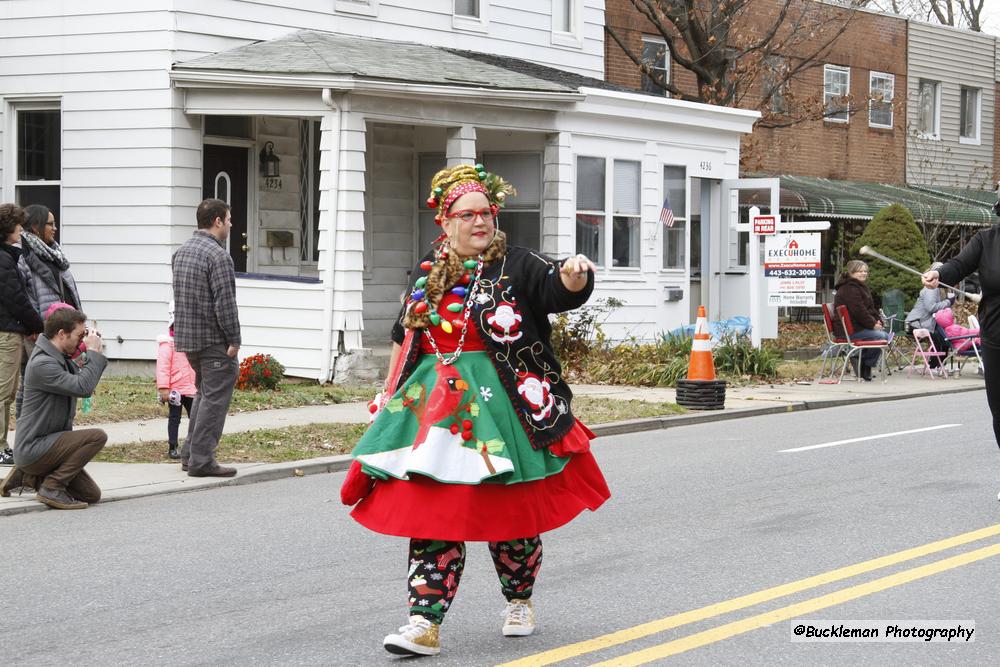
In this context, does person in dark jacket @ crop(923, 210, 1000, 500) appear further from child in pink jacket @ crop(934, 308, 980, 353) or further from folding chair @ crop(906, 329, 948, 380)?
Answer: child in pink jacket @ crop(934, 308, 980, 353)

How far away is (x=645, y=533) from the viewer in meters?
8.34

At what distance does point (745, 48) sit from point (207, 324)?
19.4 meters

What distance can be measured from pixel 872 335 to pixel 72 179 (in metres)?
10.6

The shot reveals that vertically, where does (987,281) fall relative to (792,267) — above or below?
below

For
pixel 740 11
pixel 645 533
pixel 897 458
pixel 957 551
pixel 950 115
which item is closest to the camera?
pixel 957 551

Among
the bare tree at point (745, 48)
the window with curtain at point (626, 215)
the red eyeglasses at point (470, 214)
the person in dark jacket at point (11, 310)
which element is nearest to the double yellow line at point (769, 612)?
the red eyeglasses at point (470, 214)

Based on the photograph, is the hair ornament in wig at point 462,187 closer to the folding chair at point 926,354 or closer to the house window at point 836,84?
the folding chair at point 926,354

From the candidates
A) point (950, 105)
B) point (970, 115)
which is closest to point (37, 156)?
point (950, 105)

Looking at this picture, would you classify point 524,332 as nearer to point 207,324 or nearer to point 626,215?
point 207,324

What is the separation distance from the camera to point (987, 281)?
887 centimetres

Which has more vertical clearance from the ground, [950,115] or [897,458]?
[950,115]

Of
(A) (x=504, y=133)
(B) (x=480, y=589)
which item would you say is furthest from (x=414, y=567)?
(A) (x=504, y=133)

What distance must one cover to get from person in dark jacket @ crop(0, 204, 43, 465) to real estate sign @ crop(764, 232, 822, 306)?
1147 centimetres

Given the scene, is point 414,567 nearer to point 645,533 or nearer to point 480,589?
point 480,589
